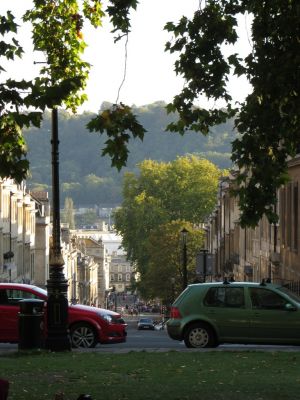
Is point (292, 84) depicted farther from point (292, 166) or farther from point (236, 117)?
point (292, 166)

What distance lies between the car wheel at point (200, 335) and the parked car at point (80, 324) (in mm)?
1507

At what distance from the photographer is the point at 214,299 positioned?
25734mm

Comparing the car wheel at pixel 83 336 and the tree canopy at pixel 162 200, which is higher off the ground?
the tree canopy at pixel 162 200

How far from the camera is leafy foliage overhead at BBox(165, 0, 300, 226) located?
1825 centimetres

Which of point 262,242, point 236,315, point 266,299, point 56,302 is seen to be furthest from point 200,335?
point 262,242

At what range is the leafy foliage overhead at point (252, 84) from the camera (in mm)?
18250

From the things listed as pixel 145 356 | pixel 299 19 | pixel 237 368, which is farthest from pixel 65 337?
pixel 299 19

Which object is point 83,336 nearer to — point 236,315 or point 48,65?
point 236,315

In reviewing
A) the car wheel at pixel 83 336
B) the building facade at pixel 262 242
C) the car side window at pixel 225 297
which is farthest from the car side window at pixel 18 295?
the building facade at pixel 262 242

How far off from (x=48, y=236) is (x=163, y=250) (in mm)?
9482

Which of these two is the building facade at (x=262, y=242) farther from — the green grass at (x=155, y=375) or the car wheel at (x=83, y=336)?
the green grass at (x=155, y=375)

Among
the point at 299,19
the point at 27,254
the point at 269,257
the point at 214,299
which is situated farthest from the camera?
the point at 27,254

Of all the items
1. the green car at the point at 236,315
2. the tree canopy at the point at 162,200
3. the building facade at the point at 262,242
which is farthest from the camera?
the tree canopy at the point at 162,200

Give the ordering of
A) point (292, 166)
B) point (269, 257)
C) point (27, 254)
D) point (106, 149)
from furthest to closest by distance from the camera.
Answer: point (27, 254), point (269, 257), point (292, 166), point (106, 149)
